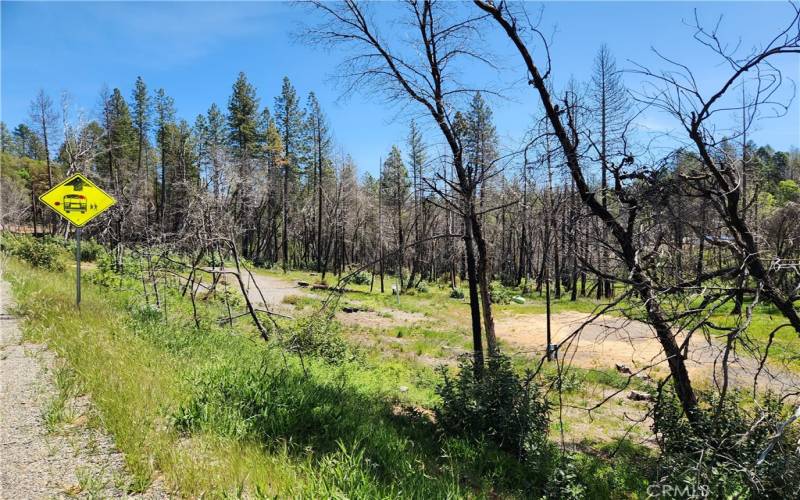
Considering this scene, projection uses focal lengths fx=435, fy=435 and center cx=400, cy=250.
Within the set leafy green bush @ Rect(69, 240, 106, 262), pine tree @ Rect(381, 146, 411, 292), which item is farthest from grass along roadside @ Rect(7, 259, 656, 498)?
pine tree @ Rect(381, 146, 411, 292)

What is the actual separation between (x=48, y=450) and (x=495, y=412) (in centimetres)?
465

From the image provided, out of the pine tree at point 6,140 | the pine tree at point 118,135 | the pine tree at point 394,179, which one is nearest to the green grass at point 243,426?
the pine tree at point 394,179

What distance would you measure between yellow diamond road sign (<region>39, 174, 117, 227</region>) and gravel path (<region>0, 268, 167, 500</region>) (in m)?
4.45

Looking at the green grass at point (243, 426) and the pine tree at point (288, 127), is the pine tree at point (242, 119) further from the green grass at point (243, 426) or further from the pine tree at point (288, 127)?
the green grass at point (243, 426)

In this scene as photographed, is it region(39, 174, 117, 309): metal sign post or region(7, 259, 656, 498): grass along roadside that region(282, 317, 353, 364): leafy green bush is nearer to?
region(7, 259, 656, 498): grass along roadside

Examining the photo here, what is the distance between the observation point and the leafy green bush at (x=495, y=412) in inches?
214

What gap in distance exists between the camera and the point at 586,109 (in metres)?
5.15

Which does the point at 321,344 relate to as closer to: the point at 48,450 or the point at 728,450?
the point at 48,450

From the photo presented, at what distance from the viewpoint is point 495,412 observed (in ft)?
18.8

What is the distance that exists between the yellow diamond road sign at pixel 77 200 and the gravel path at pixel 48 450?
445 cm

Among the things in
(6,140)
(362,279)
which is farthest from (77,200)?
(6,140)

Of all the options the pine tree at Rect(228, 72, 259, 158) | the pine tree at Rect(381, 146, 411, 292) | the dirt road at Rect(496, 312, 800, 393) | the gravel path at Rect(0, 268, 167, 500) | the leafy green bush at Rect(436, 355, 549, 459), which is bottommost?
the dirt road at Rect(496, 312, 800, 393)

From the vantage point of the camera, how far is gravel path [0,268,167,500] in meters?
2.83

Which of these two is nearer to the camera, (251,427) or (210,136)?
(251,427)
